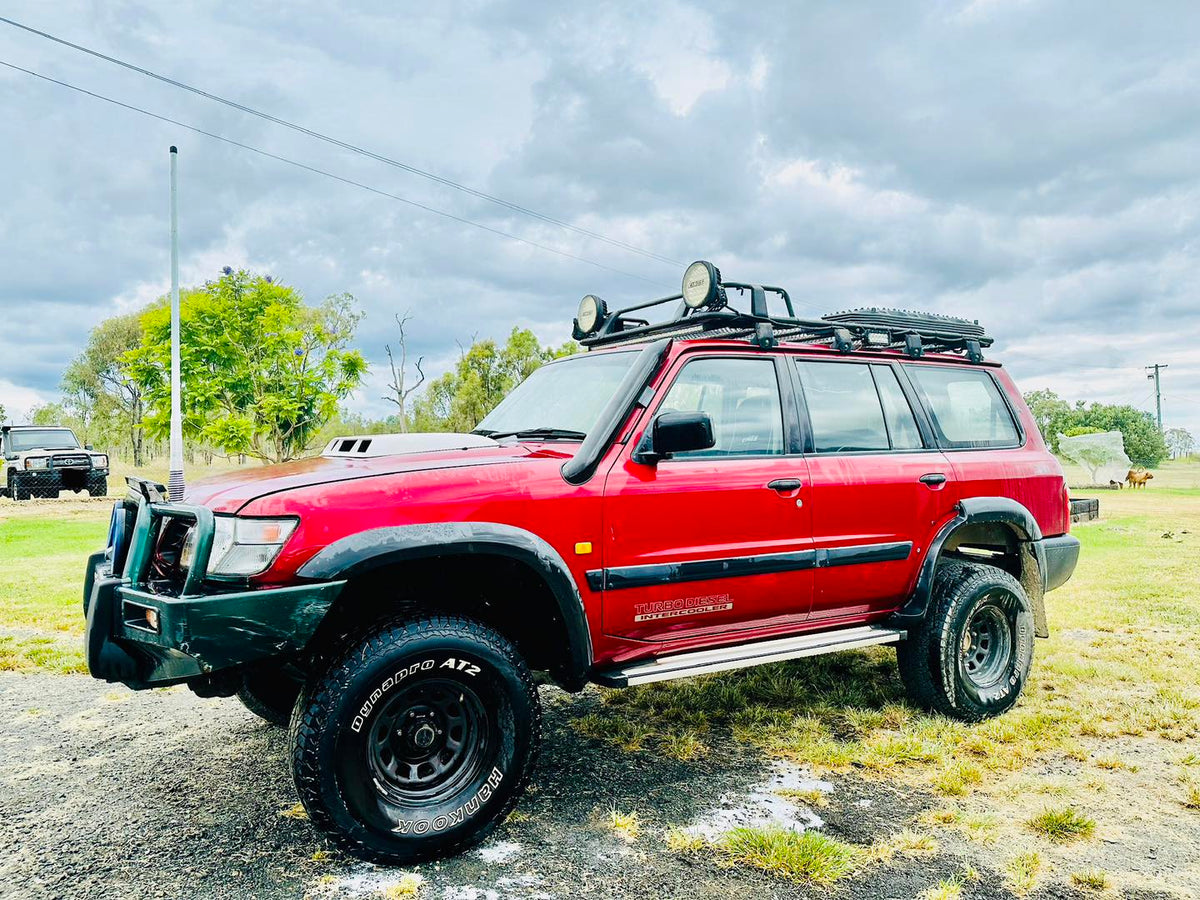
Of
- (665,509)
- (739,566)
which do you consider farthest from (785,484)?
(665,509)

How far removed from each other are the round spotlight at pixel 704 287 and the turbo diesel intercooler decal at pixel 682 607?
57.4 inches

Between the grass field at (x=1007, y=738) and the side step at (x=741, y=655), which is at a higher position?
the side step at (x=741, y=655)

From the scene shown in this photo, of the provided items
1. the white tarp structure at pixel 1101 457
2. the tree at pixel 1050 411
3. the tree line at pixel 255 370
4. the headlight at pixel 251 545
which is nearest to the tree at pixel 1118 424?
the tree at pixel 1050 411

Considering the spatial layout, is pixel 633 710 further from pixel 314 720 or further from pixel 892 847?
pixel 314 720

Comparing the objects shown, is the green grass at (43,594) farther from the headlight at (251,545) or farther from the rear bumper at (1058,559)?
the rear bumper at (1058,559)

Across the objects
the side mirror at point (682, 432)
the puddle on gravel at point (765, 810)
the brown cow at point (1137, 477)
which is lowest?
the brown cow at point (1137, 477)

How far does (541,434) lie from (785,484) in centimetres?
122

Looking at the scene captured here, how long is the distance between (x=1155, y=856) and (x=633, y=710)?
2523 millimetres

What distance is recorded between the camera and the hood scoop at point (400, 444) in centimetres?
369

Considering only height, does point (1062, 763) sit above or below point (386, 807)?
below

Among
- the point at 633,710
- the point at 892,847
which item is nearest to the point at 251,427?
the point at 633,710

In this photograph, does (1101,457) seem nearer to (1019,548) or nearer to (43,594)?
(1019,548)

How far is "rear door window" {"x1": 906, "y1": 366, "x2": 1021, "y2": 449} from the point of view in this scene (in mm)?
4988

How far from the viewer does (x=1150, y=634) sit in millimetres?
6793
